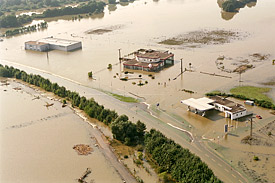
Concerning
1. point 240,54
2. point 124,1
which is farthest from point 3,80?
point 124,1

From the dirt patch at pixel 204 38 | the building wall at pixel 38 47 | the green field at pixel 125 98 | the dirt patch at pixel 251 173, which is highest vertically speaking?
the dirt patch at pixel 204 38

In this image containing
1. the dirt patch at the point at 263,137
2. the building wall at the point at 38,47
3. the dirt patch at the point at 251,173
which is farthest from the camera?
the building wall at the point at 38,47

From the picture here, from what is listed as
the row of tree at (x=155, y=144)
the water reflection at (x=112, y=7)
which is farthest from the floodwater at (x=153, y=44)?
the row of tree at (x=155, y=144)

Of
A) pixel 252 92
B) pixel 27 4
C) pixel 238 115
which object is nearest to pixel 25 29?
pixel 27 4

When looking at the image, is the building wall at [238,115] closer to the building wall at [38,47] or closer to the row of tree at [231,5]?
the building wall at [38,47]

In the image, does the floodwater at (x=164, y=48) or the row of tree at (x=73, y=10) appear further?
the row of tree at (x=73, y=10)

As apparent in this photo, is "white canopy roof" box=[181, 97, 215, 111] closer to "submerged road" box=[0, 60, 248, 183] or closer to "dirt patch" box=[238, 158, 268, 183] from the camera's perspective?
"submerged road" box=[0, 60, 248, 183]
